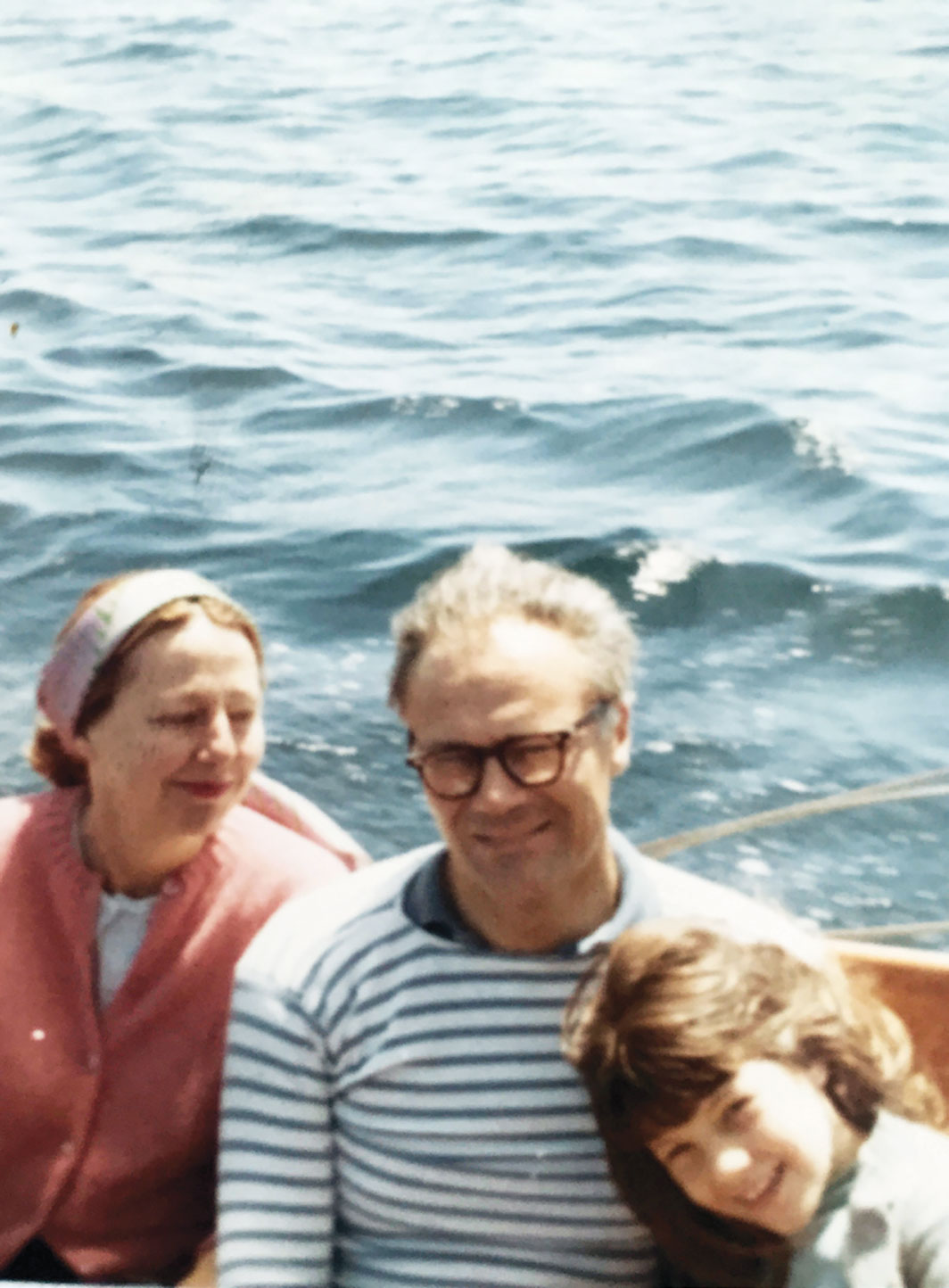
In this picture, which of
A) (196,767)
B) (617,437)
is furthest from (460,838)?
(617,437)

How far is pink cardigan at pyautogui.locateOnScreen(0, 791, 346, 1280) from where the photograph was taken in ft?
7.13

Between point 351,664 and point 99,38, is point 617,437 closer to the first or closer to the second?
point 351,664

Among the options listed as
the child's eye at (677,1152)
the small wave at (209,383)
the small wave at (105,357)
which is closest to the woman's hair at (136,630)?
the child's eye at (677,1152)

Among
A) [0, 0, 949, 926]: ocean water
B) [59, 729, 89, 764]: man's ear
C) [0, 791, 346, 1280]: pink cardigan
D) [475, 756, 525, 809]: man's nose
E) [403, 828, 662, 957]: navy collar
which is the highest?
[475, 756, 525, 809]: man's nose

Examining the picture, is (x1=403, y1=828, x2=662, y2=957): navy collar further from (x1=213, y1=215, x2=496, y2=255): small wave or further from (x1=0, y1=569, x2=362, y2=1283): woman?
(x1=213, y1=215, x2=496, y2=255): small wave

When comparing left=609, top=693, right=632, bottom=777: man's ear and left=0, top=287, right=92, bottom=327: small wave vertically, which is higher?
left=609, top=693, right=632, bottom=777: man's ear

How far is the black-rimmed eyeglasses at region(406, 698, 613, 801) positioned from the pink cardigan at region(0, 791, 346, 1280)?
429 millimetres

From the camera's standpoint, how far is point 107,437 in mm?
7840

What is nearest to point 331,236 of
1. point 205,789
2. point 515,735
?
point 205,789

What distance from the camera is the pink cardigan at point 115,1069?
2.17 m

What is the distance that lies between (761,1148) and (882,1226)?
0.46 feet

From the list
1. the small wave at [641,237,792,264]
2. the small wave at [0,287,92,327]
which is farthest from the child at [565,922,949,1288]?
the small wave at [641,237,792,264]

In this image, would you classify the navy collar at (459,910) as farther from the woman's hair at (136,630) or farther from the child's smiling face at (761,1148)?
the woman's hair at (136,630)

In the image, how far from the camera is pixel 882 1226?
69.4 inches
